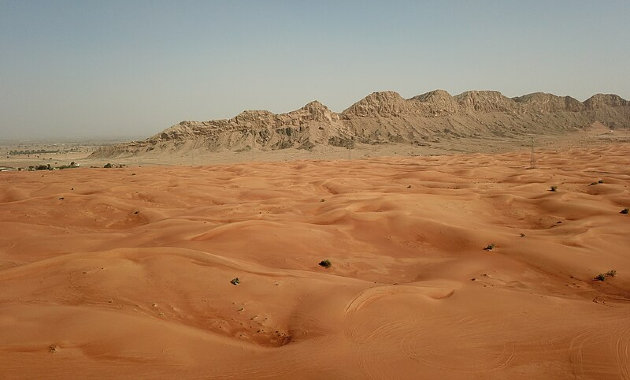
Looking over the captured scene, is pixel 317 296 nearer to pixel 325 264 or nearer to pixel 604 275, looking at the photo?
pixel 325 264

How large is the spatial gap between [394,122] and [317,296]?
9121 cm

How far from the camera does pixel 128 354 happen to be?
4543mm

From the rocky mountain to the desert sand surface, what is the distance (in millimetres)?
63104

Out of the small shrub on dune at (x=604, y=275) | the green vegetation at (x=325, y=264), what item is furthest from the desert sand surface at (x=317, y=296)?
the green vegetation at (x=325, y=264)

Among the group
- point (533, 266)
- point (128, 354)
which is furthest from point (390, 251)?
point (128, 354)

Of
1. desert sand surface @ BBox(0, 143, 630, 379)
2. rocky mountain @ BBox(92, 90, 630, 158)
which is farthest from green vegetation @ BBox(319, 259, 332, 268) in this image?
rocky mountain @ BBox(92, 90, 630, 158)

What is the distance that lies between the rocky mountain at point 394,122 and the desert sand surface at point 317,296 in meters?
63.1

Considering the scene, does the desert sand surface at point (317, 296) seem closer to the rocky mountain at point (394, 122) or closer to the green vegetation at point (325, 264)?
the green vegetation at point (325, 264)

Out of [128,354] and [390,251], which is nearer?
[128,354]

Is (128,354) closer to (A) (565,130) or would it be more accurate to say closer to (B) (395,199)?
(B) (395,199)

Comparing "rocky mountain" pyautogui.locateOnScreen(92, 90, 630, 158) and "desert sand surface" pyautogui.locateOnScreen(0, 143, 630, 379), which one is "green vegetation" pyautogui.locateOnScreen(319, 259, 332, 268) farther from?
"rocky mountain" pyautogui.locateOnScreen(92, 90, 630, 158)

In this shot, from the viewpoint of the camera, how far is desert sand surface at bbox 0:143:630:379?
15.1 feet

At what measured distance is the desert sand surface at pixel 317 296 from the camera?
461 cm

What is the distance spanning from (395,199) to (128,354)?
1335cm
